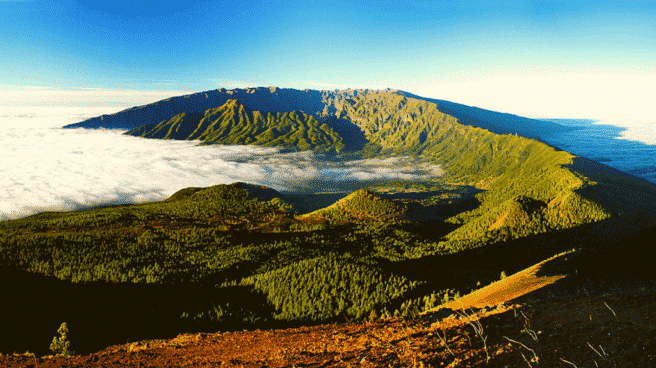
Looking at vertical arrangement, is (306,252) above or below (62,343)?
below

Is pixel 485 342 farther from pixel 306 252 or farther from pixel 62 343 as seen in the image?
pixel 306 252

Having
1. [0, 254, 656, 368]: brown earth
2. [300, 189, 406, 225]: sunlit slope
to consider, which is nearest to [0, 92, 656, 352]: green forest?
[300, 189, 406, 225]: sunlit slope

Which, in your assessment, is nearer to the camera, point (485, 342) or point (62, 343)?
point (485, 342)

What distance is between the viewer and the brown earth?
10.9 metres

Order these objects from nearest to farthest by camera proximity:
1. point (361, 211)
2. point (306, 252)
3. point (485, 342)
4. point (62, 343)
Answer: point (485, 342) < point (62, 343) < point (306, 252) < point (361, 211)

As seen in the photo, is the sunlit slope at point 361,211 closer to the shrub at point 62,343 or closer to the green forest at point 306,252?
the green forest at point 306,252

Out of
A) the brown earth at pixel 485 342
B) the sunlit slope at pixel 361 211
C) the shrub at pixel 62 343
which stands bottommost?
the sunlit slope at pixel 361 211

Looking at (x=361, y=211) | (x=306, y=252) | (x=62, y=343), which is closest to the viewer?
(x=62, y=343)

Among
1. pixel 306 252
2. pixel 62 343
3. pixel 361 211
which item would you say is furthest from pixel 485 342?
pixel 361 211

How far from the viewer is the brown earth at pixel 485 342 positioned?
430 inches

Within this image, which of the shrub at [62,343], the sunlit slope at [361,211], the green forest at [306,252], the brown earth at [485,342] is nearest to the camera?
the brown earth at [485,342]

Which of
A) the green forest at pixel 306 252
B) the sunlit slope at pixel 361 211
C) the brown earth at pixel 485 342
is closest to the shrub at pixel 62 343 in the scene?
the green forest at pixel 306 252

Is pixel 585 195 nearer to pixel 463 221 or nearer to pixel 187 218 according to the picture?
pixel 463 221

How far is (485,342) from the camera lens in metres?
12.8
